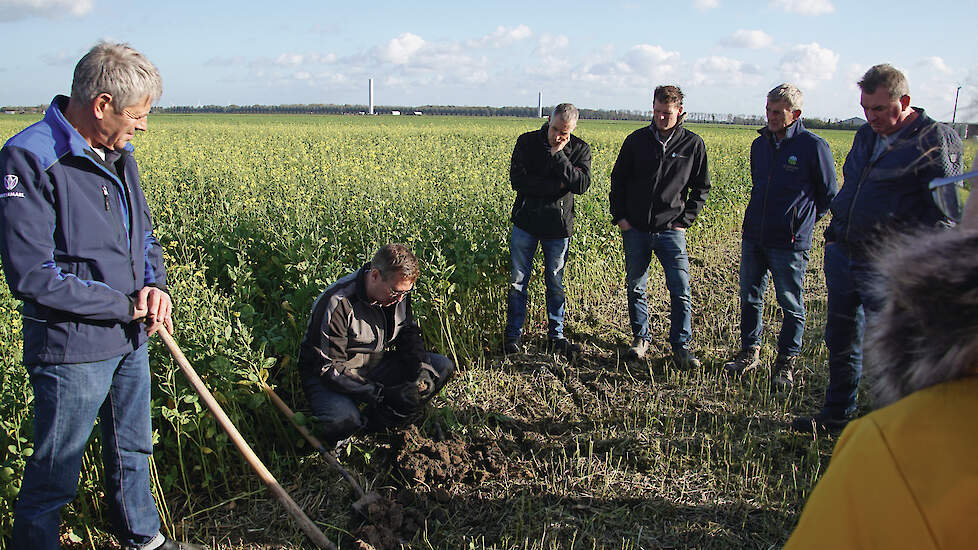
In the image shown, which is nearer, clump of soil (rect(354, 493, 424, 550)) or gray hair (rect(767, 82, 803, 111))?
clump of soil (rect(354, 493, 424, 550))

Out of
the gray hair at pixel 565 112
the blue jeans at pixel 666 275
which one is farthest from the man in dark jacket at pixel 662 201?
the gray hair at pixel 565 112

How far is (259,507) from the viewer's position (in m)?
3.75

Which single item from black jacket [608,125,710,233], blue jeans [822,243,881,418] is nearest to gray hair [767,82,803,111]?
black jacket [608,125,710,233]

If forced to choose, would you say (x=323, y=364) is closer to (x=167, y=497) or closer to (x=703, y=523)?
(x=167, y=497)

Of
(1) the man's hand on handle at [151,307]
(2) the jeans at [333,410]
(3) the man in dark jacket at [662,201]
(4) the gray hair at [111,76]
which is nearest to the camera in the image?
(4) the gray hair at [111,76]

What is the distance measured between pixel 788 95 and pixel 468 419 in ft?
11.2

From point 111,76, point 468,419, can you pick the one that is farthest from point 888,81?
point 111,76

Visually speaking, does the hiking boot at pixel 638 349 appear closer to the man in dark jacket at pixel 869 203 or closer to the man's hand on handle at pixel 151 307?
the man in dark jacket at pixel 869 203

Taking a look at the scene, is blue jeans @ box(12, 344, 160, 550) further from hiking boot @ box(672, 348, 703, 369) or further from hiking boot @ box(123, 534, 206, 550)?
hiking boot @ box(672, 348, 703, 369)

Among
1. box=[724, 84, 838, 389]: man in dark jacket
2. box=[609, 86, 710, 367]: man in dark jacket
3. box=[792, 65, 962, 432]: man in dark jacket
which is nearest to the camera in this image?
box=[792, 65, 962, 432]: man in dark jacket

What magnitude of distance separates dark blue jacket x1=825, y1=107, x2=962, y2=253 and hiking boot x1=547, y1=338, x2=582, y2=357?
234cm

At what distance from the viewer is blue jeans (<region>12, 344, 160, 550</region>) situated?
2.65 meters

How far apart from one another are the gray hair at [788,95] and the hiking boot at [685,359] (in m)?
2.13

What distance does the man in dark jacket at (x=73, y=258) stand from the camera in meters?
2.50
